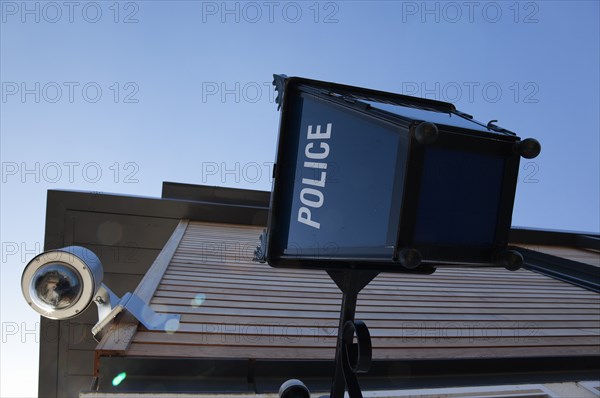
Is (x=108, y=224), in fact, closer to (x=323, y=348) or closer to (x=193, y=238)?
(x=193, y=238)

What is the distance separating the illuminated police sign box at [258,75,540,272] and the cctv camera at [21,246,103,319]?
3.03 ft

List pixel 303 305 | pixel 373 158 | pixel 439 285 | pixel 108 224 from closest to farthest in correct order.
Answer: pixel 373 158, pixel 303 305, pixel 439 285, pixel 108 224

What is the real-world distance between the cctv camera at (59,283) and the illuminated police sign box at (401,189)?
924 mm

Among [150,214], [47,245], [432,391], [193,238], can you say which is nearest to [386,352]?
[432,391]

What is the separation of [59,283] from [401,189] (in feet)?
4.68

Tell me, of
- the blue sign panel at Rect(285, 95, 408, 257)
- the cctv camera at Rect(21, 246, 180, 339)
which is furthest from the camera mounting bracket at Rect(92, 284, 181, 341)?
the blue sign panel at Rect(285, 95, 408, 257)

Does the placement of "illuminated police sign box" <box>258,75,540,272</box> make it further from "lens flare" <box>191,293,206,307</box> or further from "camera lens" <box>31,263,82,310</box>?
"lens flare" <box>191,293,206,307</box>

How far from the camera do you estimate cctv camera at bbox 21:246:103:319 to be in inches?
68.7

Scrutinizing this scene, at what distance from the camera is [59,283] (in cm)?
177

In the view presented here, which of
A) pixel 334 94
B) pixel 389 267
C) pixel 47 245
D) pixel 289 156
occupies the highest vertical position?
pixel 334 94

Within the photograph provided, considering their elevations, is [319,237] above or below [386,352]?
above

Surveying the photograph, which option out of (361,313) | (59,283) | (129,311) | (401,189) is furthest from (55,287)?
(361,313)

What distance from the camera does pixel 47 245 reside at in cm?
489

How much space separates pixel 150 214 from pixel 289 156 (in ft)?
12.9
